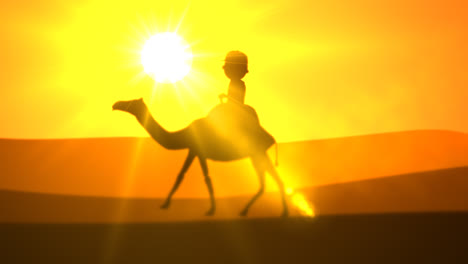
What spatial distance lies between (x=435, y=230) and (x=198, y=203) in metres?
6.73

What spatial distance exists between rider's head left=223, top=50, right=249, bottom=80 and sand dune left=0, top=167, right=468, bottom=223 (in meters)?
2.34

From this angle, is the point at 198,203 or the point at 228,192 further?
the point at 228,192

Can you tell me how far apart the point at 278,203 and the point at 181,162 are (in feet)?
25.5

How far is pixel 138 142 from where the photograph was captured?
75.3ft

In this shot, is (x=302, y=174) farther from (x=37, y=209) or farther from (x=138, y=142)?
(x=37, y=209)

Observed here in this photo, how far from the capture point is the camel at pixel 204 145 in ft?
32.9

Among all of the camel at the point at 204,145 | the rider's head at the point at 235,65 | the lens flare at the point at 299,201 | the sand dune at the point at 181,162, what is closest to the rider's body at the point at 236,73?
the rider's head at the point at 235,65

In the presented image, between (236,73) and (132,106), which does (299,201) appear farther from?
(132,106)

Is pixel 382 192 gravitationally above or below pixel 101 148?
above

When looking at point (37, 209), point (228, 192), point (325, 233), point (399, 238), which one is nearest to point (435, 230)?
point (399, 238)

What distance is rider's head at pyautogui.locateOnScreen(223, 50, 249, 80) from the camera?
1034 cm

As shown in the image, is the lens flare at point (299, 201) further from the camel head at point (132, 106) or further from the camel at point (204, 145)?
the camel head at point (132, 106)

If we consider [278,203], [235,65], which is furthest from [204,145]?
[278,203]

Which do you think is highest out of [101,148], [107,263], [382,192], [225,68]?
[225,68]
